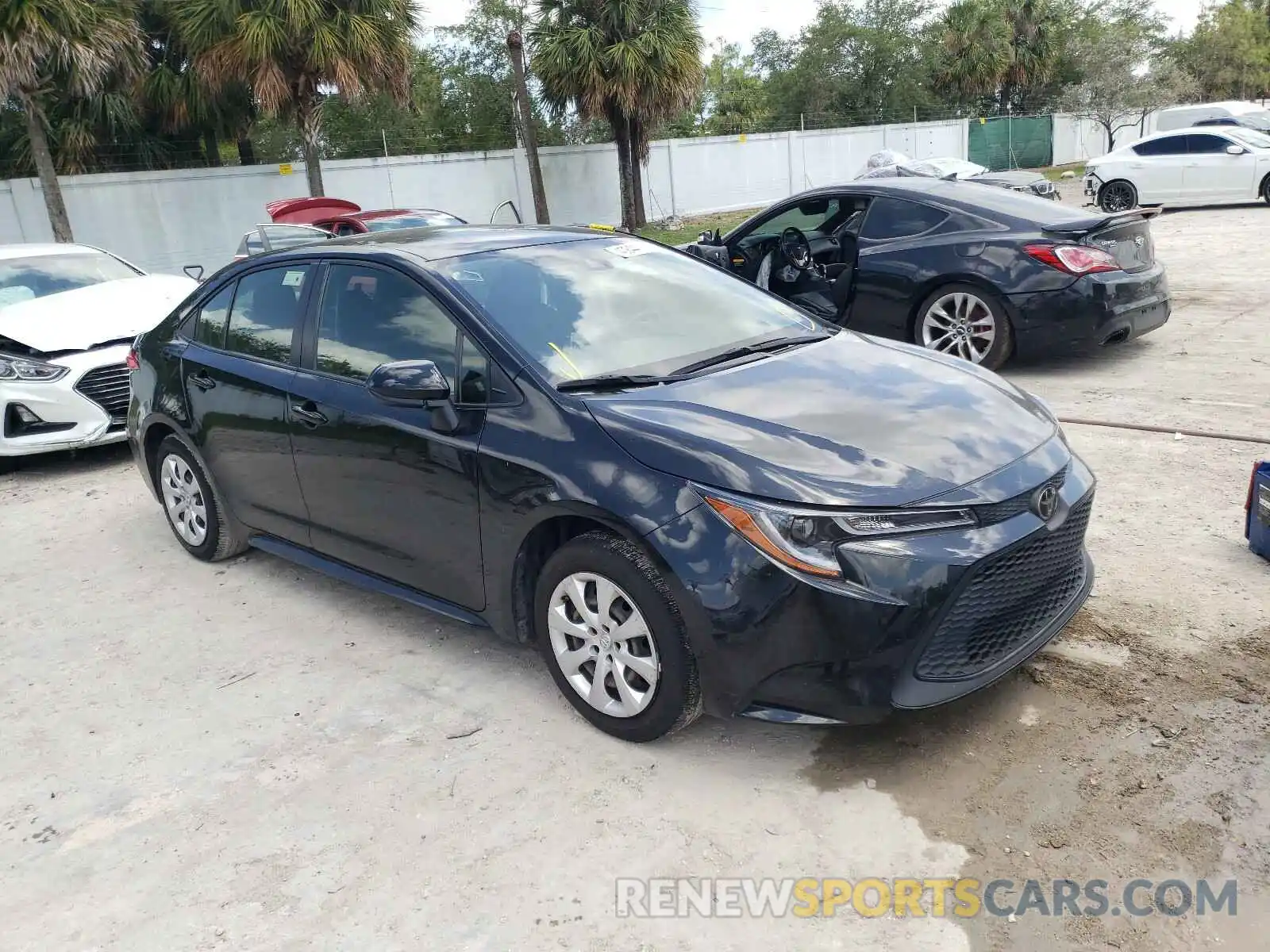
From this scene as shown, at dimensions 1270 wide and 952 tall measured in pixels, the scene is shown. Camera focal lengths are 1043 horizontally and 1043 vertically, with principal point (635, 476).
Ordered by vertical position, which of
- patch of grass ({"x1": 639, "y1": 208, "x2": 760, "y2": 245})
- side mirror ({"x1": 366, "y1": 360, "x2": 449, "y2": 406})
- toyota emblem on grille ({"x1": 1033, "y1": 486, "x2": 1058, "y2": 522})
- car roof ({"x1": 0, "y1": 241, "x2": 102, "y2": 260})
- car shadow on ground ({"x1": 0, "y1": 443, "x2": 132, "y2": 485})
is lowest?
patch of grass ({"x1": 639, "y1": 208, "x2": 760, "y2": 245})

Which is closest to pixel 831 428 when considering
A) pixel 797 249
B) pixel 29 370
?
pixel 797 249

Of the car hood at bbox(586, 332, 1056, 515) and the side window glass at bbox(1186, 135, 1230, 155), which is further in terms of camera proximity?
the side window glass at bbox(1186, 135, 1230, 155)

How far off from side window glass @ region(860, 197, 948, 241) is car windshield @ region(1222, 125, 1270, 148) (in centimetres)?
1435

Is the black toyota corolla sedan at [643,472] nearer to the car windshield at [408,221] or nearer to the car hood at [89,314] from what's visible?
the car hood at [89,314]

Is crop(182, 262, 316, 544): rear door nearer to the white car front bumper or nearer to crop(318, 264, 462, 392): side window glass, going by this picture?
crop(318, 264, 462, 392): side window glass

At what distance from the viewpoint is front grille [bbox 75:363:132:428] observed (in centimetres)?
710

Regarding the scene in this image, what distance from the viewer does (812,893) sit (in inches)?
105

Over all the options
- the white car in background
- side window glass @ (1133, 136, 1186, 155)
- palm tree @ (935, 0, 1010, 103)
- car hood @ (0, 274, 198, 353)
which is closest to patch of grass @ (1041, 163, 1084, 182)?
palm tree @ (935, 0, 1010, 103)

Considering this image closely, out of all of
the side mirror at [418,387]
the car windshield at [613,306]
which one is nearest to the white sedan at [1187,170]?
the car windshield at [613,306]

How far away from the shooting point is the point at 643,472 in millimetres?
3117

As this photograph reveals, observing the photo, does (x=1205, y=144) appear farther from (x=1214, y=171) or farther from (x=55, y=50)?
(x=55, y=50)

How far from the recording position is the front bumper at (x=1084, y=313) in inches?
280

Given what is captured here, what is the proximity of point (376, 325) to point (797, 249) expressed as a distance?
4.98 meters

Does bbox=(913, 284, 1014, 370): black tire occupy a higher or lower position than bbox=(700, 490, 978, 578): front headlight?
lower
